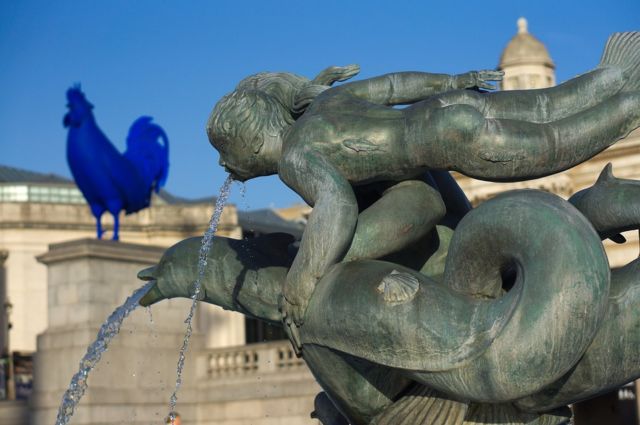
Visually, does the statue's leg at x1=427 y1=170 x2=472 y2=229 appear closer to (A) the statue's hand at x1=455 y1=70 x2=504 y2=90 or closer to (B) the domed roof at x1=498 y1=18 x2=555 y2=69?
(A) the statue's hand at x1=455 y1=70 x2=504 y2=90

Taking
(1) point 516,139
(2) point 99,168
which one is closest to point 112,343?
(2) point 99,168

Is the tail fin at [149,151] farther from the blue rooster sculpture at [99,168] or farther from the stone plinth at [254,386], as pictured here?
the stone plinth at [254,386]

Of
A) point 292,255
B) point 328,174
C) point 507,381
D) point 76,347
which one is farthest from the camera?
point 76,347

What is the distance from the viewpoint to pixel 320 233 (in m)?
6.36

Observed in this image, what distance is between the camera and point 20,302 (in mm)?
44281

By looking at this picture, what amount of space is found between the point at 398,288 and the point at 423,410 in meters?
0.86

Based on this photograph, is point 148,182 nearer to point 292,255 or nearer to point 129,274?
point 129,274

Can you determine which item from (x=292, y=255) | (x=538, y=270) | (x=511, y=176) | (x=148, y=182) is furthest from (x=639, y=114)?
(x=148, y=182)

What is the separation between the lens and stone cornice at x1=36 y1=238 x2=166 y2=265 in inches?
824

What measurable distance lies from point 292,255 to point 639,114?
Answer: 2.03 m

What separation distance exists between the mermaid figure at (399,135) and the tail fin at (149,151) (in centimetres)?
2704

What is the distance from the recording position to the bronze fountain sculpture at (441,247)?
6016 mm

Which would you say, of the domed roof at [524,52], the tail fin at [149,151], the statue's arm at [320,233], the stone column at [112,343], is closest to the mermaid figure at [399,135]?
the statue's arm at [320,233]

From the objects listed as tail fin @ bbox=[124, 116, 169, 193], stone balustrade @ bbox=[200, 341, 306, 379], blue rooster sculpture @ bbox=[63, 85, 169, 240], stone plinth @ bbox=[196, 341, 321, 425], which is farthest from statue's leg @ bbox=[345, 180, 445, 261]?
tail fin @ bbox=[124, 116, 169, 193]
